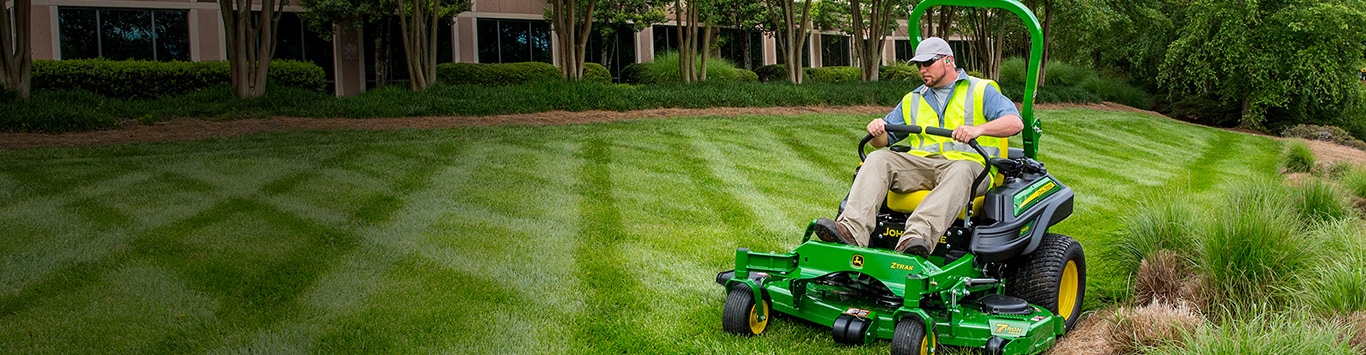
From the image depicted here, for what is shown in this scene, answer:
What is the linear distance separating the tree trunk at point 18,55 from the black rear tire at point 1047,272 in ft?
41.7

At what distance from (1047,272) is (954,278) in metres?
0.65

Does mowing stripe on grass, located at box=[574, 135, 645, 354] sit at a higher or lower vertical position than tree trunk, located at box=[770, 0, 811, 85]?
lower

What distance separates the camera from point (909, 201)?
4.85m

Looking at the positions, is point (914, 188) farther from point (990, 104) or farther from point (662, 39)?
point (662, 39)

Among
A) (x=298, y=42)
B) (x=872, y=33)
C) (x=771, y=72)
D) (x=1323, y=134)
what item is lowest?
(x=1323, y=134)

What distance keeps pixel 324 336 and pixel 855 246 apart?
233 cm

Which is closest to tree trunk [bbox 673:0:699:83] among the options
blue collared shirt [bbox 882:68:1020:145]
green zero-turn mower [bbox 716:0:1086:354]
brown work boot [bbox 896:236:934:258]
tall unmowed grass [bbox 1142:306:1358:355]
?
blue collared shirt [bbox 882:68:1020:145]

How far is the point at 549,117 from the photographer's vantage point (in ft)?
47.5

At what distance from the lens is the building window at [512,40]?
2642 cm

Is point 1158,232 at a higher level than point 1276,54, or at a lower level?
lower

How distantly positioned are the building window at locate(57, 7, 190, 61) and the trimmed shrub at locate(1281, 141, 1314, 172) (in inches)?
801

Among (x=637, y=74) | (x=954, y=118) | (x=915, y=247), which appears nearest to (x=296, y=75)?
Result: (x=637, y=74)

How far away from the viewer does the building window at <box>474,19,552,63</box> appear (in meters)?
26.4

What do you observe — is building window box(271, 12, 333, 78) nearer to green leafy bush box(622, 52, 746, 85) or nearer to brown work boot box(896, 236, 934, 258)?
green leafy bush box(622, 52, 746, 85)
